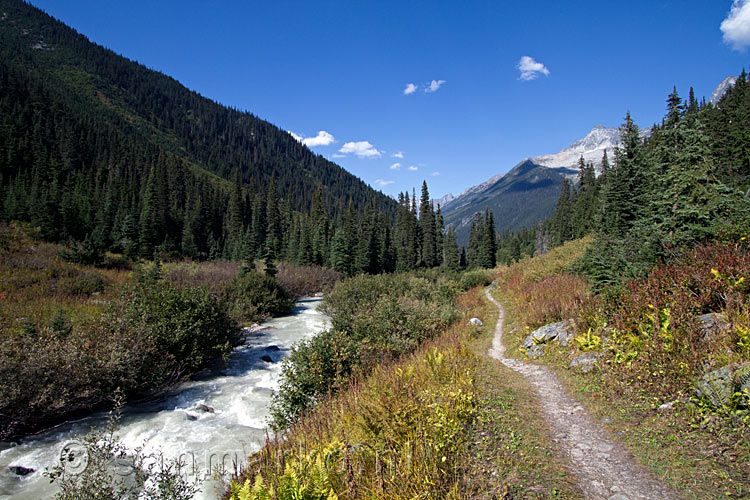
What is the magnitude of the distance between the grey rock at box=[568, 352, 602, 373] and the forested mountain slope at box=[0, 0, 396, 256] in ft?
125

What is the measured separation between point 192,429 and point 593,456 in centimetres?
873

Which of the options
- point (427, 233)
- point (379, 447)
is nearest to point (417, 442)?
point (379, 447)

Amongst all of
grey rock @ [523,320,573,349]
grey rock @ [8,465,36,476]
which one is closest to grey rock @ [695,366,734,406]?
grey rock @ [523,320,573,349]

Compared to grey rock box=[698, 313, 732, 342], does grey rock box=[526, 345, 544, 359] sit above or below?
below

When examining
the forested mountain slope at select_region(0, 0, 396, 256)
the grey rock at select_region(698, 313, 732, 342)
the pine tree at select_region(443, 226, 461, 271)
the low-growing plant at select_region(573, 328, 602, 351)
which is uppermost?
the forested mountain slope at select_region(0, 0, 396, 256)

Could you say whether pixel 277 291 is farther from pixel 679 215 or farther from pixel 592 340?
pixel 679 215

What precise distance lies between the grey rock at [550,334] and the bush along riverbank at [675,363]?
0.04m

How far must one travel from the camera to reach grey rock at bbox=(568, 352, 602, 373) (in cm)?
756

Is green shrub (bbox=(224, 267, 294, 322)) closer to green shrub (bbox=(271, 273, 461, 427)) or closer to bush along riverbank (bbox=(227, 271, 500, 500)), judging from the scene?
green shrub (bbox=(271, 273, 461, 427))

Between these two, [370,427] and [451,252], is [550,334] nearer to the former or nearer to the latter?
[370,427]

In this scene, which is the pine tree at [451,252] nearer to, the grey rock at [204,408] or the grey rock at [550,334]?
the grey rock at [550,334]

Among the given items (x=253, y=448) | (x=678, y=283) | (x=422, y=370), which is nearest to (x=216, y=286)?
(x=253, y=448)

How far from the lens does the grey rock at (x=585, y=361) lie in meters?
7.56

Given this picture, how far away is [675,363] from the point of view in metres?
5.71
